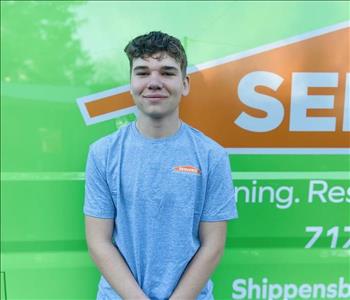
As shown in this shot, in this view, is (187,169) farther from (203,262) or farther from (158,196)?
(203,262)

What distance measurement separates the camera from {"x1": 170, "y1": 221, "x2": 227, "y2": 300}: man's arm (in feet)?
3.48

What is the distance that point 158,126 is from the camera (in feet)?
3.45

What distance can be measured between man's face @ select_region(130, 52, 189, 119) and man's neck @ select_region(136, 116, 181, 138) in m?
0.04

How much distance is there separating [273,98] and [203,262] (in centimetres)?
65

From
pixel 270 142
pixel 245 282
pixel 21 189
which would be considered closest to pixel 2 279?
pixel 21 189

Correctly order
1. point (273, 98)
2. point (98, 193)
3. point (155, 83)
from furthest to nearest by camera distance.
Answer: point (273, 98), point (98, 193), point (155, 83)

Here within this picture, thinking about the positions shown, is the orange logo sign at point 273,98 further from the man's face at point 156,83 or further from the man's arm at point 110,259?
the man's arm at point 110,259

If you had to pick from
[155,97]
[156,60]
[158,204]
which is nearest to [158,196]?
[158,204]

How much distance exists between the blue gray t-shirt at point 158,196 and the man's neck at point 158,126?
0.02m

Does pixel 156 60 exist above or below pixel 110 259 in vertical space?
above

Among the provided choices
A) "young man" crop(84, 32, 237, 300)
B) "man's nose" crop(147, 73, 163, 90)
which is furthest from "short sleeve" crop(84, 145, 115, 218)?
"man's nose" crop(147, 73, 163, 90)

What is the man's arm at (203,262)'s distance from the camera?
1.06 meters

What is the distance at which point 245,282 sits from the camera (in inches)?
55.1

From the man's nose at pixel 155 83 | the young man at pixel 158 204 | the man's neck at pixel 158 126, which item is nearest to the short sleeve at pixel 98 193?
the young man at pixel 158 204
